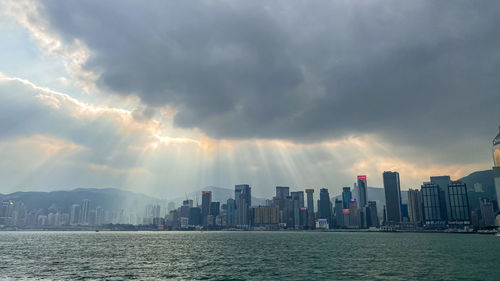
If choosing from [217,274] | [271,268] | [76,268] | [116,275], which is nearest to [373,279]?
[271,268]

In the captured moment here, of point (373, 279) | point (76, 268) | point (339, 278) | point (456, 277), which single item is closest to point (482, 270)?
point (456, 277)

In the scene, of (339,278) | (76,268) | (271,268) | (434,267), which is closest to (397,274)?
(339,278)

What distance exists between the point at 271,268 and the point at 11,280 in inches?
2183

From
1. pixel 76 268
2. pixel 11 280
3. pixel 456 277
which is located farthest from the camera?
pixel 76 268

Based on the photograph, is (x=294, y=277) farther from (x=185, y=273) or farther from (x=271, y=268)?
(x=185, y=273)

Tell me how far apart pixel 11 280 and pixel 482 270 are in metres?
104

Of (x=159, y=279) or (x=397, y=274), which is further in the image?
(x=397, y=274)

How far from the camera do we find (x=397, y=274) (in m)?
68.8

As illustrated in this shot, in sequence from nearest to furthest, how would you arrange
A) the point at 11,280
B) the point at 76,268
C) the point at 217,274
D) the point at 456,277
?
the point at 11,280 < the point at 456,277 < the point at 217,274 < the point at 76,268

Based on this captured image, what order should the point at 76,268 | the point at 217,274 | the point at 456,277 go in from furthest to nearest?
1. the point at 76,268
2. the point at 217,274
3. the point at 456,277

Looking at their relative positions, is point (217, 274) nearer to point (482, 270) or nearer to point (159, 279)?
point (159, 279)

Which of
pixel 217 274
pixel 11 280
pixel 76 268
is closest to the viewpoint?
pixel 11 280

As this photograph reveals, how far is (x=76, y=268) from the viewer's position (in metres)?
78.9

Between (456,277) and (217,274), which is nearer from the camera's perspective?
(456,277)
